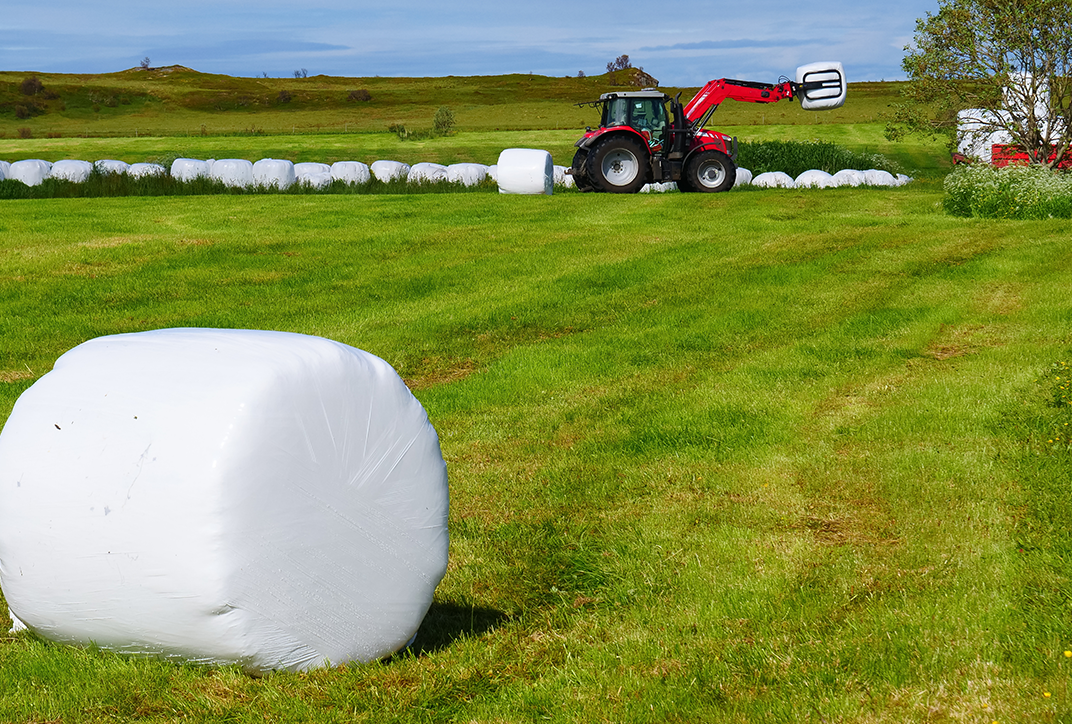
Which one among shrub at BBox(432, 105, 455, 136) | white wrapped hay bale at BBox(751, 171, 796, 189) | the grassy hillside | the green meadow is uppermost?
the grassy hillside

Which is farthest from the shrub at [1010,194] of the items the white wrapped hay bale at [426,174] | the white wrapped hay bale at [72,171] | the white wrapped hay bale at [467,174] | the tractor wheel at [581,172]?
the white wrapped hay bale at [72,171]

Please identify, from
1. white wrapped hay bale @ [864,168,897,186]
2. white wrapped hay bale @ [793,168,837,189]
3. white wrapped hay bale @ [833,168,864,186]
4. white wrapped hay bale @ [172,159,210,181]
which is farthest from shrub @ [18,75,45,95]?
white wrapped hay bale @ [864,168,897,186]

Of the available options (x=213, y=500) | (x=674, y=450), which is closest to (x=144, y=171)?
(x=674, y=450)

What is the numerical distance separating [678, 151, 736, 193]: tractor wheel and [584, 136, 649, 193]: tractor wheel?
122 centimetres

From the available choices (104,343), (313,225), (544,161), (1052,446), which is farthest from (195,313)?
(544,161)

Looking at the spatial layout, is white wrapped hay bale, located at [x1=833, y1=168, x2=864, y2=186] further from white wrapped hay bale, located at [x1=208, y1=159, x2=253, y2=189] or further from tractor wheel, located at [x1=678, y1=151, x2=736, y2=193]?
white wrapped hay bale, located at [x1=208, y1=159, x2=253, y2=189]

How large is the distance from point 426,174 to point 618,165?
653cm

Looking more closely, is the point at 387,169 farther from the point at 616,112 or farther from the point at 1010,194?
the point at 1010,194

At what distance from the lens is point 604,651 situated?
4363 mm

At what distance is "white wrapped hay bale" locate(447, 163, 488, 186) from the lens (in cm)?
2812

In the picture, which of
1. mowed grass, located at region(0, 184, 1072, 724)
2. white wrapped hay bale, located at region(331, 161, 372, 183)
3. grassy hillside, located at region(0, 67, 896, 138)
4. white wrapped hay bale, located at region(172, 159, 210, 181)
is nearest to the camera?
mowed grass, located at region(0, 184, 1072, 724)

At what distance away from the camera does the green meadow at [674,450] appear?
4008 millimetres

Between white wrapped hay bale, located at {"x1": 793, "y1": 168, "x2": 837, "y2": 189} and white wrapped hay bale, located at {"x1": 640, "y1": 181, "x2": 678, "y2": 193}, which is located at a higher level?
white wrapped hay bale, located at {"x1": 793, "y1": 168, "x2": 837, "y2": 189}

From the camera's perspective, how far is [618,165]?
24.2m
